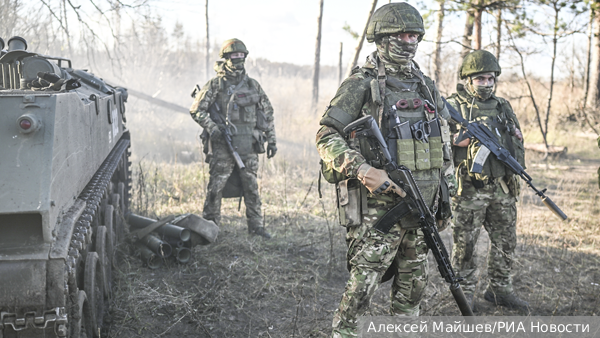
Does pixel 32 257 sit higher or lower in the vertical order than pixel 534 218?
higher

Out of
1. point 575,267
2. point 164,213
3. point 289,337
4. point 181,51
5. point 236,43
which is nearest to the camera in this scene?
point 289,337

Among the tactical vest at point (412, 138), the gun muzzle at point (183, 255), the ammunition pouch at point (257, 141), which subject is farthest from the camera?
the ammunition pouch at point (257, 141)

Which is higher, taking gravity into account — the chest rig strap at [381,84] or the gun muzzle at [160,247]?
the chest rig strap at [381,84]

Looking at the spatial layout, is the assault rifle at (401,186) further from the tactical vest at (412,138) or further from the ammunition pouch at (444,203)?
the ammunition pouch at (444,203)

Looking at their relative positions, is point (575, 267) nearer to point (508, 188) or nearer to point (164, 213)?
point (508, 188)

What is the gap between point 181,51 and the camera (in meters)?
31.4

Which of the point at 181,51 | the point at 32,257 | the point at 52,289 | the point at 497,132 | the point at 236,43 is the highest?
the point at 181,51

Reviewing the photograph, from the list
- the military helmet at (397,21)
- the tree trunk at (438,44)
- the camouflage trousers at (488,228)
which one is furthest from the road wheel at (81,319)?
the tree trunk at (438,44)

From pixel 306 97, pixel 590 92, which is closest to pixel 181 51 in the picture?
pixel 306 97

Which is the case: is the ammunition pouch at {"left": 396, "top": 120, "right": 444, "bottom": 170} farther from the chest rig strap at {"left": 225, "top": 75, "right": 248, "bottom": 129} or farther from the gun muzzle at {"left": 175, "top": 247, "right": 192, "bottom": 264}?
the chest rig strap at {"left": 225, "top": 75, "right": 248, "bottom": 129}

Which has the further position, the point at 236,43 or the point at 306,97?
the point at 306,97

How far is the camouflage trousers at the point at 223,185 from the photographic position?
6.17 metres

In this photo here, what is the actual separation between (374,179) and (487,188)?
73.3 inches

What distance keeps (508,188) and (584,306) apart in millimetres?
1227
